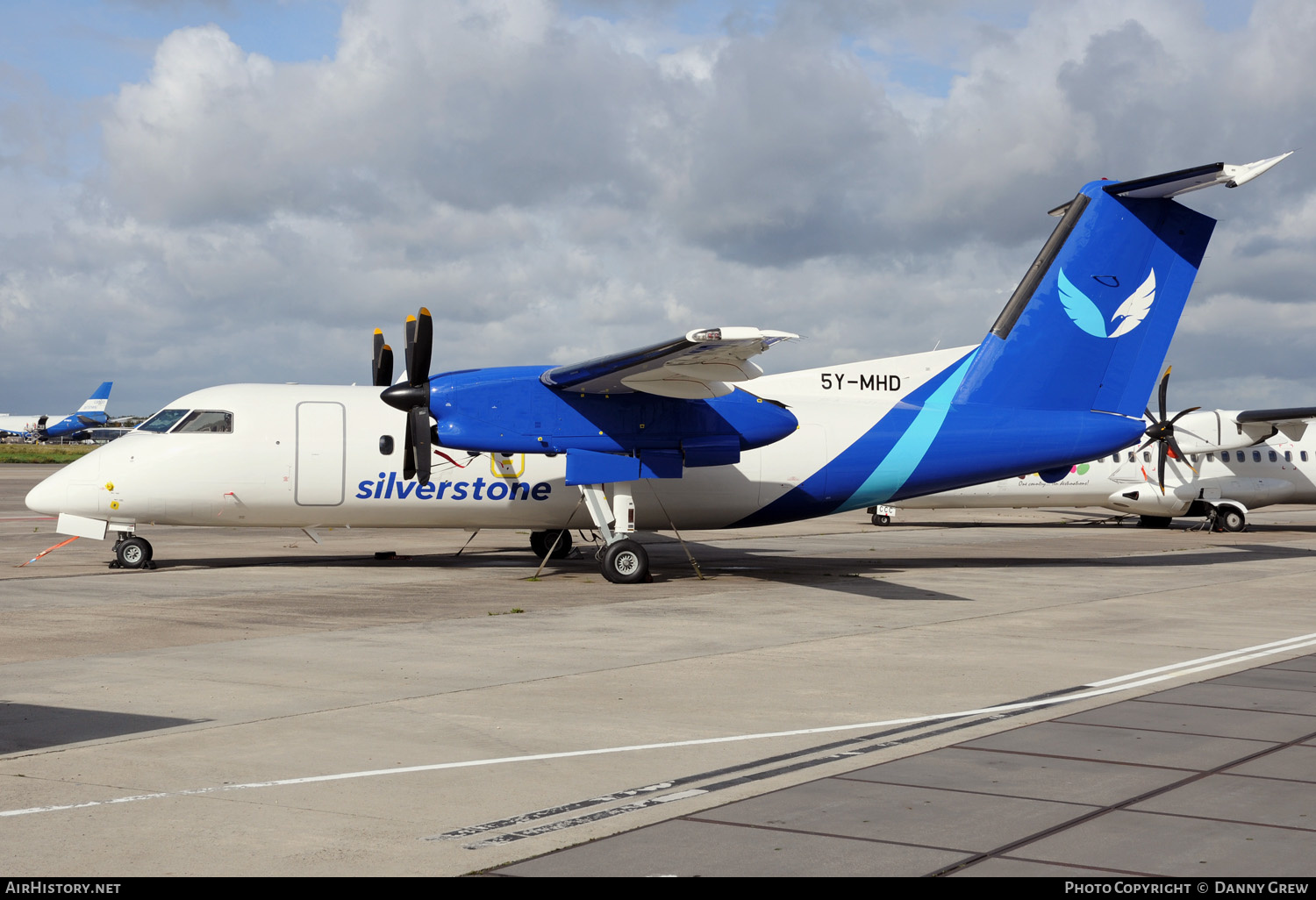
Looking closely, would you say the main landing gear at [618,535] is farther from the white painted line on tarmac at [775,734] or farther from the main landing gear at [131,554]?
the white painted line on tarmac at [775,734]

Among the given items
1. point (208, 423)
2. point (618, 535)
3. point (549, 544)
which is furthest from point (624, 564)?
point (208, 423)

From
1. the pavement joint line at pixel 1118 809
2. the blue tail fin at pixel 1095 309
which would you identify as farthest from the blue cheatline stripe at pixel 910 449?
the pavement joint line at pixel 1118 809

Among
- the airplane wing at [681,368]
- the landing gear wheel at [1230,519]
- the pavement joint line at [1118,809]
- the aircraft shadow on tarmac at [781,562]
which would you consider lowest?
the pavement joint line at [1118,809]

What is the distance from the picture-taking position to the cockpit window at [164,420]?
2006 cm

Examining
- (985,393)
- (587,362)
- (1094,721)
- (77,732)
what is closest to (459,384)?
(587,362)

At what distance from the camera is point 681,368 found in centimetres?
1728

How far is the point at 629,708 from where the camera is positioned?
360 inches

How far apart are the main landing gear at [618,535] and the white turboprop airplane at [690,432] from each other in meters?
0.03

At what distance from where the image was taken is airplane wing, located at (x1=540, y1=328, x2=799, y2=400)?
1527cm

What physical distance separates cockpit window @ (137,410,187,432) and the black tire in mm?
1977

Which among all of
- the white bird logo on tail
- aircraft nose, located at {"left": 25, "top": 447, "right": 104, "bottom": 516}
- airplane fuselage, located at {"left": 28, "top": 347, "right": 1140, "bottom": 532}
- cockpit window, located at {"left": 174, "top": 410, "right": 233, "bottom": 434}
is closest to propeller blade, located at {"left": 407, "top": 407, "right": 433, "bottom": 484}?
airplane fuselage, located at {"left": 28, "top": 347, "right": 1140, "bottom": 532}

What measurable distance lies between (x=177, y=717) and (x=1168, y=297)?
61.1ft

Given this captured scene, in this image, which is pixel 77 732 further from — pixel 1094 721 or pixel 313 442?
pixel 313 442

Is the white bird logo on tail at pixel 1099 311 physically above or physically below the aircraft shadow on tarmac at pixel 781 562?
above
